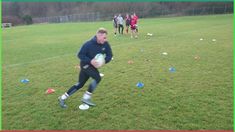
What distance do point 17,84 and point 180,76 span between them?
4.92 m

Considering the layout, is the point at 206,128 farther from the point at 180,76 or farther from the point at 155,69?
the point at 155,69

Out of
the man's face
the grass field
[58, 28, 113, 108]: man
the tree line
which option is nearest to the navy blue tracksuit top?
[58, 28, 113, 108]: man

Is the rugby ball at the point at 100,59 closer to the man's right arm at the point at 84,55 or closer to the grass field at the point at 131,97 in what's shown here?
the man's right arm at the point at 84,55

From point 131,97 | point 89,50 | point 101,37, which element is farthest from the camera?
point 131,97

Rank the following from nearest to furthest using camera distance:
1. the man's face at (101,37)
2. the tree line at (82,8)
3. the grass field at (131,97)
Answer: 1. the grass field at (131,97)
2. the man's face at (101,37)
3. the tree line at (82,8)

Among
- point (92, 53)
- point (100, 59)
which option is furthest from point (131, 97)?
point (92, 53)

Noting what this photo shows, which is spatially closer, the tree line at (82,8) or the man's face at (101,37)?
the man's face at (101,37)

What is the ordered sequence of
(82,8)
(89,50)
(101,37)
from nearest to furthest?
(101,37) → (89,50) → (82,8)

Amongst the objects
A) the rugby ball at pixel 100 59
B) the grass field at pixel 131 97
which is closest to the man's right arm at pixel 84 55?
the rugby ball at pixel 100 59

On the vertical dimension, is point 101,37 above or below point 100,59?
above

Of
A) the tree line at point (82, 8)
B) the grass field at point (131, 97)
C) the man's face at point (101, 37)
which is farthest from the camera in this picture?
the tree line at point (82, 8)

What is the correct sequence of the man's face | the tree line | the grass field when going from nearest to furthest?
the grass field → the man's face → the tree line

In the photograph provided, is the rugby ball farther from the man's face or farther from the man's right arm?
the man's face

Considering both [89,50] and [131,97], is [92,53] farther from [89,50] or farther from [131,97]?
[131,97]
